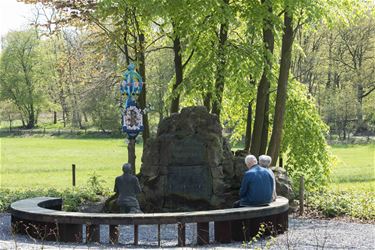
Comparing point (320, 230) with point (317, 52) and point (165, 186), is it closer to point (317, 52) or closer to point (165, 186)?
point (165, 186)

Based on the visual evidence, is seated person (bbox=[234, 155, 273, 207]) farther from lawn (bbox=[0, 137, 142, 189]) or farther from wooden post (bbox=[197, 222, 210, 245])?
lawn (bbox=[0, 137, 142, 189])

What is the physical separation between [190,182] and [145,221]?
3917 mm

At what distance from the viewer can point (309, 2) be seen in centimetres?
1555

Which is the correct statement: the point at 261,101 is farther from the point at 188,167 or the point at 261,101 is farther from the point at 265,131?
the point at 188,167

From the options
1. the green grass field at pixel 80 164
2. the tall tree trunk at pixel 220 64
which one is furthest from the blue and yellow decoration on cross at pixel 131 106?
the green grass field at pixel 80 164

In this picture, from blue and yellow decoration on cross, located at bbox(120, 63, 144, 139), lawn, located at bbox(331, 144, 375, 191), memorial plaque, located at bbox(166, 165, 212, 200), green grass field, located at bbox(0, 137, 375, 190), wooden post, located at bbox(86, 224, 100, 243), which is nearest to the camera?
wooden post, located at bbox(86, 224, 100, 243)

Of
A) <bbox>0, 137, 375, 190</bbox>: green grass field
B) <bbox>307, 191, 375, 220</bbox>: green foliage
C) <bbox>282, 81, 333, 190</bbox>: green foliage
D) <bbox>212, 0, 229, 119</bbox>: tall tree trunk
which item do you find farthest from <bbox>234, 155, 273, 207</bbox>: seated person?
<bbox>0, 137, 375, 190</bbox>: green grass field

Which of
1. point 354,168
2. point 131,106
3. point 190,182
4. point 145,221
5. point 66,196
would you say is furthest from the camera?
point 354,168

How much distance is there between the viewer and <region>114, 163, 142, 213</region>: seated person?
12227mm

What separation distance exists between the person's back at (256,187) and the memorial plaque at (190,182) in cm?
265

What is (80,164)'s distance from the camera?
39.1m

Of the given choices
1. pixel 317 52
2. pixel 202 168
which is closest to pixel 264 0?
pixel 202 168

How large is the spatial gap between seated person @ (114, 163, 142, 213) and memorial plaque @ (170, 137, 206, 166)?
232 cm

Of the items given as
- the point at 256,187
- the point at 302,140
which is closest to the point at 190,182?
the point at 256,187
